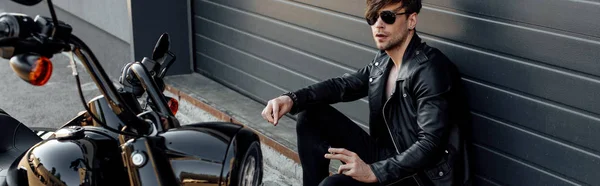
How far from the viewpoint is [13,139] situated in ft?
9.78

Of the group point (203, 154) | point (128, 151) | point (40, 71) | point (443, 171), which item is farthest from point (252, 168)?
point (443, 171)

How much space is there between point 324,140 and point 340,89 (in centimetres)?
41

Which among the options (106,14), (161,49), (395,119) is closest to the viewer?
(161,49)

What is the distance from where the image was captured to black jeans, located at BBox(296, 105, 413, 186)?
3.66m

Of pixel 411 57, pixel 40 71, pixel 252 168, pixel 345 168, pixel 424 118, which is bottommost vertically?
pixel 345 168

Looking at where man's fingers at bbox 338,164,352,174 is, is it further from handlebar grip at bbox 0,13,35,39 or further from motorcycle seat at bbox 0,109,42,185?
handlebar grip at bbox 0,13,35,39

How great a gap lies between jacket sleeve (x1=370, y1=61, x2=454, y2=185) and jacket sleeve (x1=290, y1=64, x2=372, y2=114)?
1.81 feet

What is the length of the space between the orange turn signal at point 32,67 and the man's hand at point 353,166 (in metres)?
1.41

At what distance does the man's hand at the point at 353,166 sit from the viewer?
3.21m

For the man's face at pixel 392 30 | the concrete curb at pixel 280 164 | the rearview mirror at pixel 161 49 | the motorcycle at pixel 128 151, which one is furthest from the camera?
the concrete curb at pixel 280 164

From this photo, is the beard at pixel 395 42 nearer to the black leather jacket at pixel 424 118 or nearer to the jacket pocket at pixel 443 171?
the black leather jacket at pixel 424 118

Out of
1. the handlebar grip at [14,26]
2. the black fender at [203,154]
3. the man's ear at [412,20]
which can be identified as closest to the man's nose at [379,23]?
the man's ear at [412,20]

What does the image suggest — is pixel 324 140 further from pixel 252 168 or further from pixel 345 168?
pixel 252 168

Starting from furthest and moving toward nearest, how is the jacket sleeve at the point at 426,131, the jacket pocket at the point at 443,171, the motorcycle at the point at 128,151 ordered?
the jacket pocket at the point at 443,171, the jacket sleeve at the point at 426,131, the motorcycle at the point at 128,151
